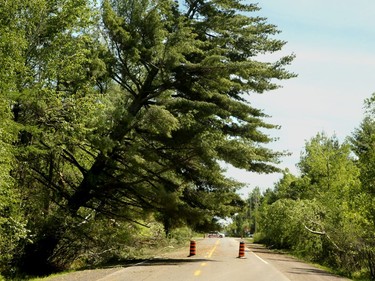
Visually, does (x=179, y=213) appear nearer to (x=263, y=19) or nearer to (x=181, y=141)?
(x=181, y=141)

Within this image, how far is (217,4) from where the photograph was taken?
898 inches

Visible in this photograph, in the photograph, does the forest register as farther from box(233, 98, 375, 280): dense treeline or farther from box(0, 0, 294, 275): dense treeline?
box(0, 0, 294, 275): dense treeline

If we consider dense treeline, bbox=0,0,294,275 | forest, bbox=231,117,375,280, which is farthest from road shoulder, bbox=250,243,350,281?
dense treeline, bbox=0,0,294,275

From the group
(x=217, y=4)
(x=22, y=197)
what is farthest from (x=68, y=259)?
(x=217, y=4)

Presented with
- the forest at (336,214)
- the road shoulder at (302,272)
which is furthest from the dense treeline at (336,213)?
the road shoulder at (302,272)

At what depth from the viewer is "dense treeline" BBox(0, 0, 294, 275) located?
17.4m

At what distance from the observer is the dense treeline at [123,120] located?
57.0 feet

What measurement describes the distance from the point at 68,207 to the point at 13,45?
328 inches

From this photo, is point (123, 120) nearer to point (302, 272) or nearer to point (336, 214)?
point (302, 272)

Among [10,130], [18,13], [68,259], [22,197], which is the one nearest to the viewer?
[10,130]

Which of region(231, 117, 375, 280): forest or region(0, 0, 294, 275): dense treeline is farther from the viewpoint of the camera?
region(231, 117, 375, 280): forest

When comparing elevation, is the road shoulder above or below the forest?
below

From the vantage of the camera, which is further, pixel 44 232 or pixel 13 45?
pixel 44 232

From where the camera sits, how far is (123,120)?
20047 millimetres
